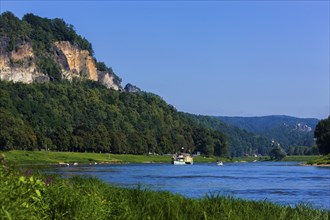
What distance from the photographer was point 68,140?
618ft

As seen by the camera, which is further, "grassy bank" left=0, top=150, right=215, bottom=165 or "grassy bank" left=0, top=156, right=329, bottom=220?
"grassy bank" left=0, top=150, right=215, bottom=165

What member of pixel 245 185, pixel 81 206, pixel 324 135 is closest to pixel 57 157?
pixel 324 135

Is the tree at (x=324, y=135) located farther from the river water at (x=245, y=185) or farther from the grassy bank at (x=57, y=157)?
the river water at (x=245, y=185)

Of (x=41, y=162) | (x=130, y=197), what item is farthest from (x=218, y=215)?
(x=41, y=162)

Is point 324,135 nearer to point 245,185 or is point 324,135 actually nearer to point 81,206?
point 245,185

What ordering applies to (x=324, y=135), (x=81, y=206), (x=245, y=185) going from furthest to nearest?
(x=324, y=135) < (x=245, y=185) < (x=81, y=206)

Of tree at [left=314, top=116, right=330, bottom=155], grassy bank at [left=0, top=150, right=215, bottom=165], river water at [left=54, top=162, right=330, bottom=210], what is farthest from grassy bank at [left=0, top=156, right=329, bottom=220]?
tree at [left=314, top=116, right=330, bottom=155]

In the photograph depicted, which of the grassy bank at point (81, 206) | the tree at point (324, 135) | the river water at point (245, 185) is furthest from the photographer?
the tree at point (324, 135)

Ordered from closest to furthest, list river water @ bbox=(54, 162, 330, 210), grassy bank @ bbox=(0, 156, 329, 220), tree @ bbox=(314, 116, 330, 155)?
grassy bank @ bbox=(0, 156, 329, 220) → river water @ bbox=(54, 162, 330, 210) → tree @ bbox=(314, 116, 330, 155)

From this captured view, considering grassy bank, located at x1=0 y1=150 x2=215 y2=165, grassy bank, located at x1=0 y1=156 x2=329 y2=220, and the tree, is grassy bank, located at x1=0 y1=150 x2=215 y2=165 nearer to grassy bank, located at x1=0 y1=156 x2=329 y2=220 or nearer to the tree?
the tree

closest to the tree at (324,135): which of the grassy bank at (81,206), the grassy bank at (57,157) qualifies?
the grassy bank at (57,157)

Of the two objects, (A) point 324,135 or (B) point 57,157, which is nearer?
(B) point 57,157

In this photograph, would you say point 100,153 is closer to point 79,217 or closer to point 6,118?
point 6,118

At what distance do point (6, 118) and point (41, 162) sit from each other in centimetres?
1686
